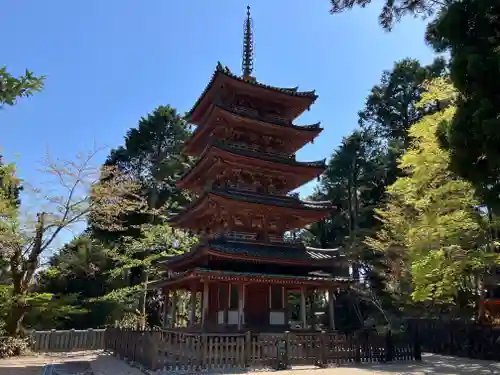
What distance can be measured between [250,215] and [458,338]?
11.1 metres

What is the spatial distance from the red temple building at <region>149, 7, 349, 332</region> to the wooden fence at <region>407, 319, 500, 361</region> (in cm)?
550

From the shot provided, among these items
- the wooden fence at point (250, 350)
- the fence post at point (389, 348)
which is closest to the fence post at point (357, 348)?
the wooden fence at point (250, 350)

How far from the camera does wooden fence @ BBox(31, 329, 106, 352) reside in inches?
797

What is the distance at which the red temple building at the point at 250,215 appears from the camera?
15844 mm

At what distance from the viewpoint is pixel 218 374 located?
11.6 m

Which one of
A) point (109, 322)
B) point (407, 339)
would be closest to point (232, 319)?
point (407, 339)

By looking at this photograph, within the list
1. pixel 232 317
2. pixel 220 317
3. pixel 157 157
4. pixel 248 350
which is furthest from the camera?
pixel 157 157

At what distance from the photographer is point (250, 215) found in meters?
17.6

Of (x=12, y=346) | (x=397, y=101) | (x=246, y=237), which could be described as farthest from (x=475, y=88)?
(x=397, y=101)

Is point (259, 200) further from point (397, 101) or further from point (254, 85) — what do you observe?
point (397, 101)

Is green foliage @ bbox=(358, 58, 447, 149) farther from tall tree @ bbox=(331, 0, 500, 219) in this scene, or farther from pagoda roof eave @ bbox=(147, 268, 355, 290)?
tall tree @ bbox=(331, 0, 500, 219)

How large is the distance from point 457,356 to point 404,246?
22.1ft

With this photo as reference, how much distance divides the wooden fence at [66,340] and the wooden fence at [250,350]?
8032mm

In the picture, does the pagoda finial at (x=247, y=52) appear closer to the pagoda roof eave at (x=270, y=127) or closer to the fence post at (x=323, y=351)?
the pagoda roof eave at (x=270, y=127)
